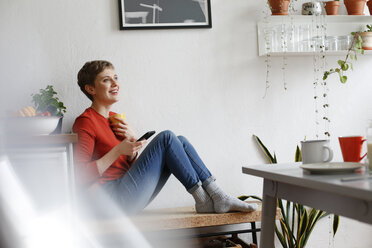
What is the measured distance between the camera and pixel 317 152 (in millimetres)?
1430

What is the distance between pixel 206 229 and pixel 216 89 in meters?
0.87

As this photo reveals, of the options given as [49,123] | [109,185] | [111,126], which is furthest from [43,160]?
[111,126]

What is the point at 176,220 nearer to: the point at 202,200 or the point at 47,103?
the point at 202,200

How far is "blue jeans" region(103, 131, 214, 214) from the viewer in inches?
91.7

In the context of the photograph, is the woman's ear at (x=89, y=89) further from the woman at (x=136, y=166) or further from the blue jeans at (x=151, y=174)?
the blue jeans at (x=151, y=174)

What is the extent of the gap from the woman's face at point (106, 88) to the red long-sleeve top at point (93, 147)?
→ 0.09m

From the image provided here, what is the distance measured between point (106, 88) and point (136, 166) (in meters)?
0.49

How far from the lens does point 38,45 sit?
2.67 m

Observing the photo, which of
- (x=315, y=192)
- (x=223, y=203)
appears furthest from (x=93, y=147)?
(x=315, y=192)

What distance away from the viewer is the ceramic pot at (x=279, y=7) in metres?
2.86

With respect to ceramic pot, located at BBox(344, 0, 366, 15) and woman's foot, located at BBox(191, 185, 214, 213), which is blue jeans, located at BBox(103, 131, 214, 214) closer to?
woman's foot, located at BBox(191, 185, 214, 213)

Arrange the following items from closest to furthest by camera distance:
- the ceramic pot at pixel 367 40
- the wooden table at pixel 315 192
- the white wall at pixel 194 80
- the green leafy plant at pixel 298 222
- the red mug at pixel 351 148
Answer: the wooden table at pixel 315 192
the red mug at pixel 351 148
the white wall at pixel 194 80
the green leafy plant at pixel 298 222
the ceramic pot at pixel 367 40

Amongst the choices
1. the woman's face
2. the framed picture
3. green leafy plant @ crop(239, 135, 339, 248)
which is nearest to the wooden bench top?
green leafy plant @ crop(239, 135, 339, 248)

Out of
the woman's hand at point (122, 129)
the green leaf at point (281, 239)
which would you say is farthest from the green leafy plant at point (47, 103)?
the green leaf at point (281, 239)
